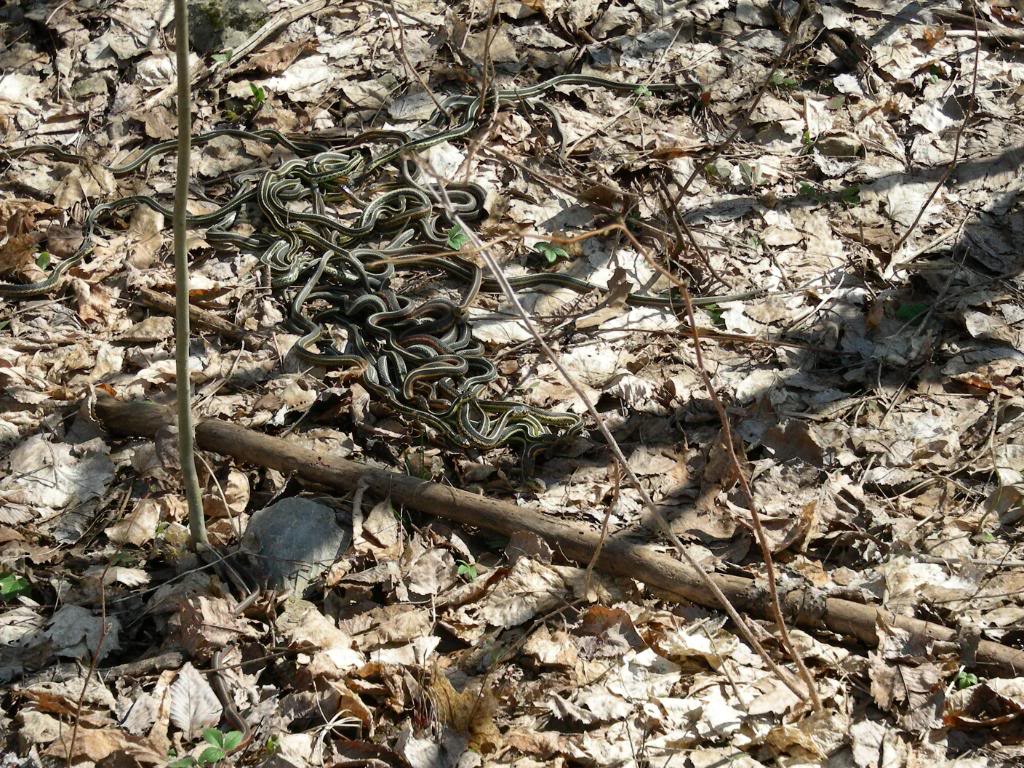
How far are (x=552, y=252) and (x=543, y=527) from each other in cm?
231

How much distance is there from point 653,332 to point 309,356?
184 cm

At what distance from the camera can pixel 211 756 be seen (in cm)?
299

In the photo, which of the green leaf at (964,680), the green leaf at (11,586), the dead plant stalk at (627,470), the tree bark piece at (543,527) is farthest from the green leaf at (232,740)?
the green leaf at (964,680)

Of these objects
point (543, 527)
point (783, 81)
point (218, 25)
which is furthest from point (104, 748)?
point (783, 81)

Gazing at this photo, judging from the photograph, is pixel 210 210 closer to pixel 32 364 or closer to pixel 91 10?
pixel 32 364

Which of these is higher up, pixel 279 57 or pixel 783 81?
pixel 279 57

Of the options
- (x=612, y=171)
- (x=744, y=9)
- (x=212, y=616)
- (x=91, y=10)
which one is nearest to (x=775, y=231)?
(x=612, y=171)

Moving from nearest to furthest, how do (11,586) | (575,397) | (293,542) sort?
(11,586), (293,542), (575,397)

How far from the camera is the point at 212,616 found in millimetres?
3510

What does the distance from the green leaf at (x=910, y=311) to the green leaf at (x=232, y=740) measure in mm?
4096

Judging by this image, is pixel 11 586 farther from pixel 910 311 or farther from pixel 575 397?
pixel 910 311

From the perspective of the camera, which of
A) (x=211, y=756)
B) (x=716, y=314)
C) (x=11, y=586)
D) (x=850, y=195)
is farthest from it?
(x=850, y=195)

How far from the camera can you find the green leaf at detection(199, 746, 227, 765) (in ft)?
9.79

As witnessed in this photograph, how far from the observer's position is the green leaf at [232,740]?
3057mm
